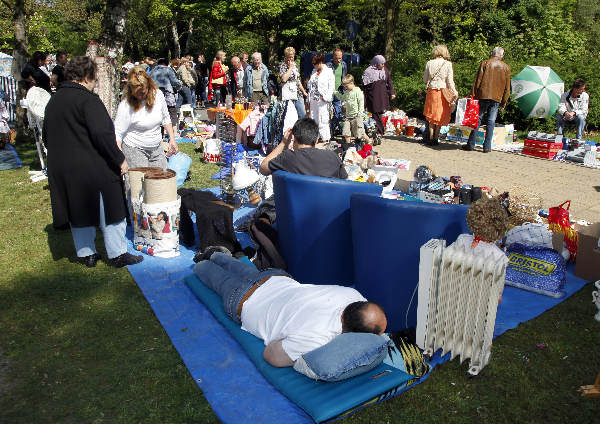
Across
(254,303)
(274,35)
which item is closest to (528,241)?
(254,303)

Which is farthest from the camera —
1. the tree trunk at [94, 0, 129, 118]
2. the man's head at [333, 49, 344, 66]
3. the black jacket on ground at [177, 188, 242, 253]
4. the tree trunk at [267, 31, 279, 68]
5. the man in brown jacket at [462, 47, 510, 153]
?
the tree trunk at [267, 31, 279, 68]

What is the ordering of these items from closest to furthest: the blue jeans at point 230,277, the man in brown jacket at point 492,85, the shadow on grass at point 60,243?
the blue jeans at point 230,277
the shadow on grass at point 60,243
the man in brown jacket at point 492,85

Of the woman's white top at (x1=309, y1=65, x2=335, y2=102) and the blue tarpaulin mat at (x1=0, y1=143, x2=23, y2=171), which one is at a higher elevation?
the woman's white top at (x1=309, y1=65, x2=335, y2=102)

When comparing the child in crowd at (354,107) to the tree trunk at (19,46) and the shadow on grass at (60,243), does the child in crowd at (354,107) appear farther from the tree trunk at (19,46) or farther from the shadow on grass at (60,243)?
the tree trunk at (19,46)

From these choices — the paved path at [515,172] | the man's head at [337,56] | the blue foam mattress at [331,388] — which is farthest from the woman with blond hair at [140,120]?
the man's head at [337,56]

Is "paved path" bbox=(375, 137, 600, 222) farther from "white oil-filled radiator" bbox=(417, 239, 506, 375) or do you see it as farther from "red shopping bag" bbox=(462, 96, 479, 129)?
"white oil-filled radiator" bbox=(417, 239, 506, 375)

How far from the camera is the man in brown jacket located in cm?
992

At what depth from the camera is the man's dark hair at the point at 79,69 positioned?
4387 mm

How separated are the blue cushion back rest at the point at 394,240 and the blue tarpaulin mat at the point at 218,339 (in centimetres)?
51

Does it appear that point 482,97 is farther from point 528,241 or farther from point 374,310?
point 374,310

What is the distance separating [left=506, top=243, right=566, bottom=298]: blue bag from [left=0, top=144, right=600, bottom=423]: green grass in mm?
204

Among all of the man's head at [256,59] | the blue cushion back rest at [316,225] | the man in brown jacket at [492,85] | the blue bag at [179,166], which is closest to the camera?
the blue cushion back rest at [316,225]

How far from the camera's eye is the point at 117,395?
10.4 ft

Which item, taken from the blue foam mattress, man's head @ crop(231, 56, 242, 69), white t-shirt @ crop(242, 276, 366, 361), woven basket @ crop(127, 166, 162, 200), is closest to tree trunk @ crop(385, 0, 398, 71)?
man's head @ crop(231, 56, 242, 69)
